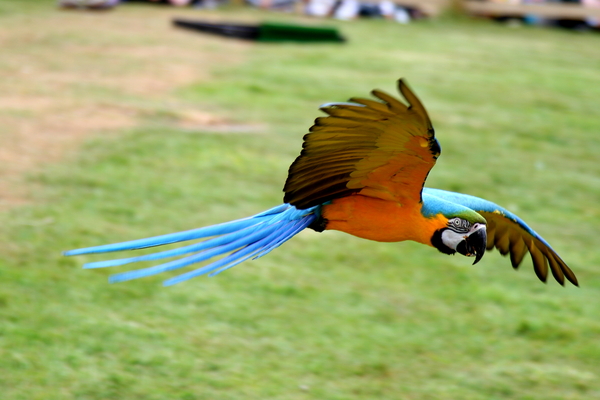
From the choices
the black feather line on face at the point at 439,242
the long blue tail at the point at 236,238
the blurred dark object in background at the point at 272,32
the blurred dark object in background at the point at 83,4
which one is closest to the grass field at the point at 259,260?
the long blue tail at the point at 236,238

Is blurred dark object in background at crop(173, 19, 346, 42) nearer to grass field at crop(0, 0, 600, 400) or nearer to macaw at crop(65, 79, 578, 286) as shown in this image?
grass field at crop(0, 0, 600, 400)

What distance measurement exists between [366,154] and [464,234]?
1.15 feet

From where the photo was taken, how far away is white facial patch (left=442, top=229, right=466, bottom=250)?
6.23 ft

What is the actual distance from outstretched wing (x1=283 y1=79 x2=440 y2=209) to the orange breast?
0.03m

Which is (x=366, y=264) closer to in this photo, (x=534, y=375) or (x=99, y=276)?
(x=534, y=375)

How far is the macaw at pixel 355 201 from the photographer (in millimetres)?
1711

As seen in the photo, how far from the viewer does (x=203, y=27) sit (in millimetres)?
9750

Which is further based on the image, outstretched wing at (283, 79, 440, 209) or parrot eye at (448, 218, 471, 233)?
parrot eye at (448, 218, 471, 233)

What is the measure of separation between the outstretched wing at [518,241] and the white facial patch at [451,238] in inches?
13.6

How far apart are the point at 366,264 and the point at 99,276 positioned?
1.40 m

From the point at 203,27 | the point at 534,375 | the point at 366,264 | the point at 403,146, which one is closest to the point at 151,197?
the point at 366,264

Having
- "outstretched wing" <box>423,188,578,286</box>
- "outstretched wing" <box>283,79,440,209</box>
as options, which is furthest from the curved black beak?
"outstretched wing" <box>423,188,578,286</box>

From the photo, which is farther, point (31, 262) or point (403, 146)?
point (31, 262)

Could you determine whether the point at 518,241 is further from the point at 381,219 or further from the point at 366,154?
Answer: the point at 366,154
